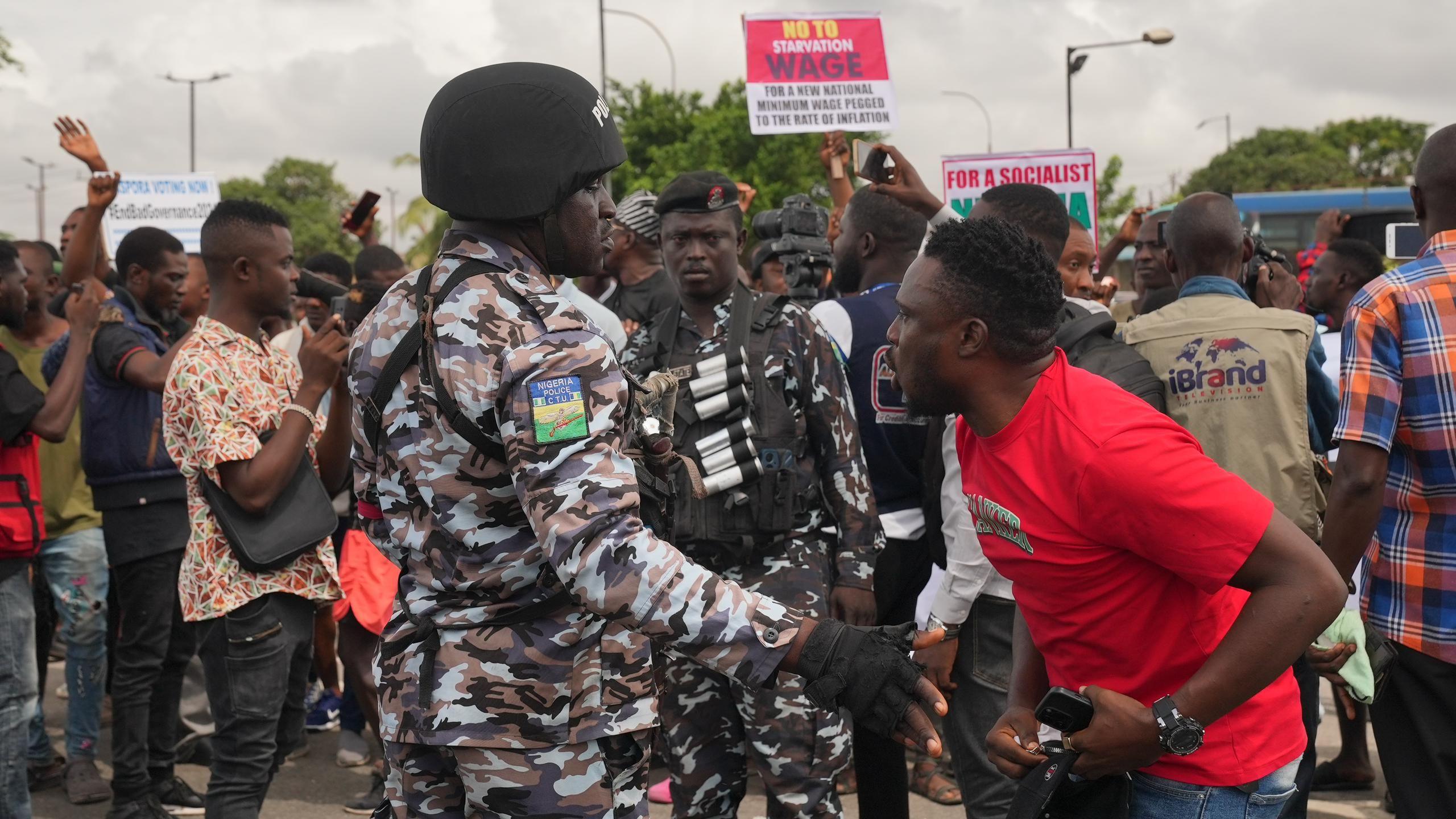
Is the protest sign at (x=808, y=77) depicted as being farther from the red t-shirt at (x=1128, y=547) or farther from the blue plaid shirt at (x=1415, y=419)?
the red t-shirt at (x=1128, y=547)

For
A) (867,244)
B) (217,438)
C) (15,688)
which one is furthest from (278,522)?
(867,244)

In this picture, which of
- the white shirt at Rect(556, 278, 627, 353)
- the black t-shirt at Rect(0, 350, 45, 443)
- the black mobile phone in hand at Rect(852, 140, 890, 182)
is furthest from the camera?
the white shirt at Rect(556, 278, 627, 353)

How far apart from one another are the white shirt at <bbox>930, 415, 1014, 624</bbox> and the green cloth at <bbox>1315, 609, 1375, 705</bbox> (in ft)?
2.89

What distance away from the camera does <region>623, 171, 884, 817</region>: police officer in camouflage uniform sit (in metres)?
3.78

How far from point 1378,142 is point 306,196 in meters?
59.4

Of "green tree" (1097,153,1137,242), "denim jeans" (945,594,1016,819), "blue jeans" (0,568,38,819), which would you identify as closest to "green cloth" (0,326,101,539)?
"blue jeans" (0,568,38,819)

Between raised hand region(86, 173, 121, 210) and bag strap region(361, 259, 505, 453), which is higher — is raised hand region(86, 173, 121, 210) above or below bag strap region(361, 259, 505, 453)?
above

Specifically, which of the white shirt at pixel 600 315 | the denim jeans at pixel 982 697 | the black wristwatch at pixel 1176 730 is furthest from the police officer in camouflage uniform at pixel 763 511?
the black wristwatch at pixel 1176 730

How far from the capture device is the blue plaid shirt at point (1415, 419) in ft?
9.99

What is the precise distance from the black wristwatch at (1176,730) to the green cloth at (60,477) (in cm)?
506

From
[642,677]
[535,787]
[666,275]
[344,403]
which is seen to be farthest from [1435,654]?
[666,275]

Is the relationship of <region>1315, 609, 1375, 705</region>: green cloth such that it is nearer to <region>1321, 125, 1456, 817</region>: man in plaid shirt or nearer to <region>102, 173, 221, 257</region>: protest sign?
<region>1321, 125, 1456, 817</region>: man in plaid shirt

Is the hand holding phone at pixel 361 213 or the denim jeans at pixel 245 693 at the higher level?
the hand holding phone at pixel 361 213

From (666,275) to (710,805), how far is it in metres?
3.66
